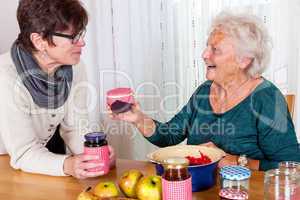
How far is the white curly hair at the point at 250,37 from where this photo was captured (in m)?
1.60

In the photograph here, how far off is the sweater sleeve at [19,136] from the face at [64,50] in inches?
7.7

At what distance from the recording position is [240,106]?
160 centimetres

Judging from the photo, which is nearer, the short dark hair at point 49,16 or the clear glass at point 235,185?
the clear glass at point 235,185

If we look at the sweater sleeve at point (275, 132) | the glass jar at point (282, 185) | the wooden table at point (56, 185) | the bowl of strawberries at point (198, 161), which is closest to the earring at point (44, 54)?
the wooden table at point (56, 185)

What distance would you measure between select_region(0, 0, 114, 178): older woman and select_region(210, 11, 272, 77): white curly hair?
0.57m

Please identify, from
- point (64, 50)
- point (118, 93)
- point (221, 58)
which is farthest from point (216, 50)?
point (64, 50)

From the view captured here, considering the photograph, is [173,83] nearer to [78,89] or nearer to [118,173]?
[78,89]

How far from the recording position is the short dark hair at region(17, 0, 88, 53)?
149 centimetres

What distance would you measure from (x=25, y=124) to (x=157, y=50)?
105cm

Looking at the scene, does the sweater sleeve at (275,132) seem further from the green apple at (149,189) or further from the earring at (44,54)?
the earring at (44,54)

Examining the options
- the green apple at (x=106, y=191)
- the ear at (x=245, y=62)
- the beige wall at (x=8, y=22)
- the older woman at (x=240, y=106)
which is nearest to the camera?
the green apple at (x=106, y=191)

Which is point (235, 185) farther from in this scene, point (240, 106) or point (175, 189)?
point (240, 106)

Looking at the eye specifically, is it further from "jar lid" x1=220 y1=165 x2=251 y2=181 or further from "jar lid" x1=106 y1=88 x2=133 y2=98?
"jar lid" x1=220 y1=165 x2=251 y2=181

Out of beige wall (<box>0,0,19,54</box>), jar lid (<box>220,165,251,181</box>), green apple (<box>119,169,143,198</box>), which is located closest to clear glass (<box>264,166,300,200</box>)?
jar lid (<box>220,165,251,181</box>)
